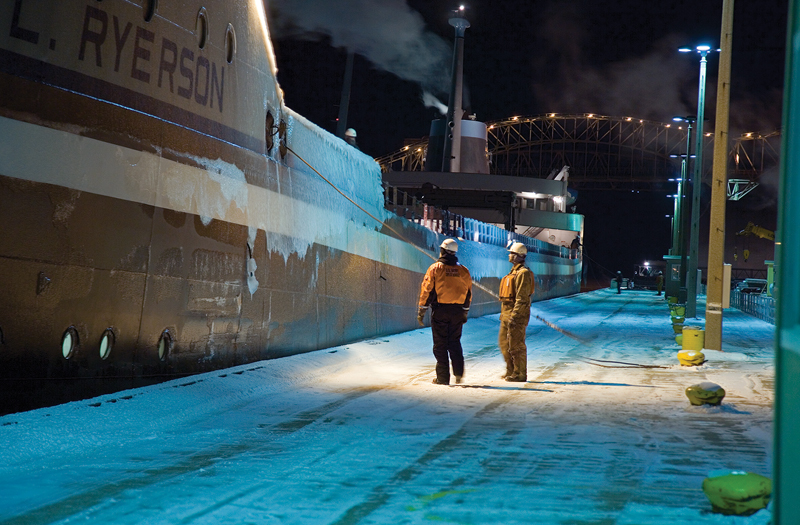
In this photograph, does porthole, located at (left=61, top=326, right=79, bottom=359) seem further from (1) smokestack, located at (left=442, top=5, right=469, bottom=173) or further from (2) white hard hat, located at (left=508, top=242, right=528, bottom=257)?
(1) smokestack, located at (left=442, top=5, right=469, bottom=173)

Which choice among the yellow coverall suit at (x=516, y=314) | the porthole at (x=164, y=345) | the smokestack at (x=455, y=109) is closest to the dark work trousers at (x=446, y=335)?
the yellow coverall suit at (x=516, y=314)

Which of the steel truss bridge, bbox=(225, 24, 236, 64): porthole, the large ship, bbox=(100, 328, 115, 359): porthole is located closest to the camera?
the large ship

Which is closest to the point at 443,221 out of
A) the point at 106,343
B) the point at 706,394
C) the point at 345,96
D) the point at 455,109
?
the point at 345,96

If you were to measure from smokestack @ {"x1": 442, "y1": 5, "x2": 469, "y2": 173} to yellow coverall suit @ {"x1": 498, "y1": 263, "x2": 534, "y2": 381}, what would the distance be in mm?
42245

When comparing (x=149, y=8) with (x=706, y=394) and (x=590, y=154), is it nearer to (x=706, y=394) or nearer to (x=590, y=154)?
(x=706, y=394)

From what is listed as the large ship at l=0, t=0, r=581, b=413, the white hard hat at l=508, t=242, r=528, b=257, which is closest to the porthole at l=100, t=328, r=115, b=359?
the large ship at l=0, t=0, r=581, b=413

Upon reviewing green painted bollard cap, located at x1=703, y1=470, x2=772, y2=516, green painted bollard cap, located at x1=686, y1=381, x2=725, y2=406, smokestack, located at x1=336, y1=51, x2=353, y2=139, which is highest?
smokestack, located at x1=336, y1=51, x2=353, y2=139

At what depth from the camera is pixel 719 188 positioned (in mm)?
15406

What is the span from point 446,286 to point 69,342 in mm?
4483

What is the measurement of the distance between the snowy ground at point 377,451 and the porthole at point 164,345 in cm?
46

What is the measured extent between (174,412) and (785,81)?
237 inches

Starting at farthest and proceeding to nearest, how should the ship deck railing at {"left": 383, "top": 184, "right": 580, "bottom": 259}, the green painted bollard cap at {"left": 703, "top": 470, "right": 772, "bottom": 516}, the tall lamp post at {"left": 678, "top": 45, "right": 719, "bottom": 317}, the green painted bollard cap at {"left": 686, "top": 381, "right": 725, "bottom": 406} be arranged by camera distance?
the tall lamp post at {"left": 678, "top": 45, "right": 719, "bottom": 317}, the ship deck railing at {"left": 383, "top": 184, "right": 580, "bottom": 259}, the green painted bollard cap at {"left": 686, "top": 381, "right": 725, "bottom": 406}, the green painted bollard cap at {"left": 703, "top": 470, "right": 772, "bottom": 516}

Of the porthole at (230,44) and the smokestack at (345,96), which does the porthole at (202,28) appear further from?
the smokestack at (345,96)

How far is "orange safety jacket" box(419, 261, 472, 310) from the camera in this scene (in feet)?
31.8
